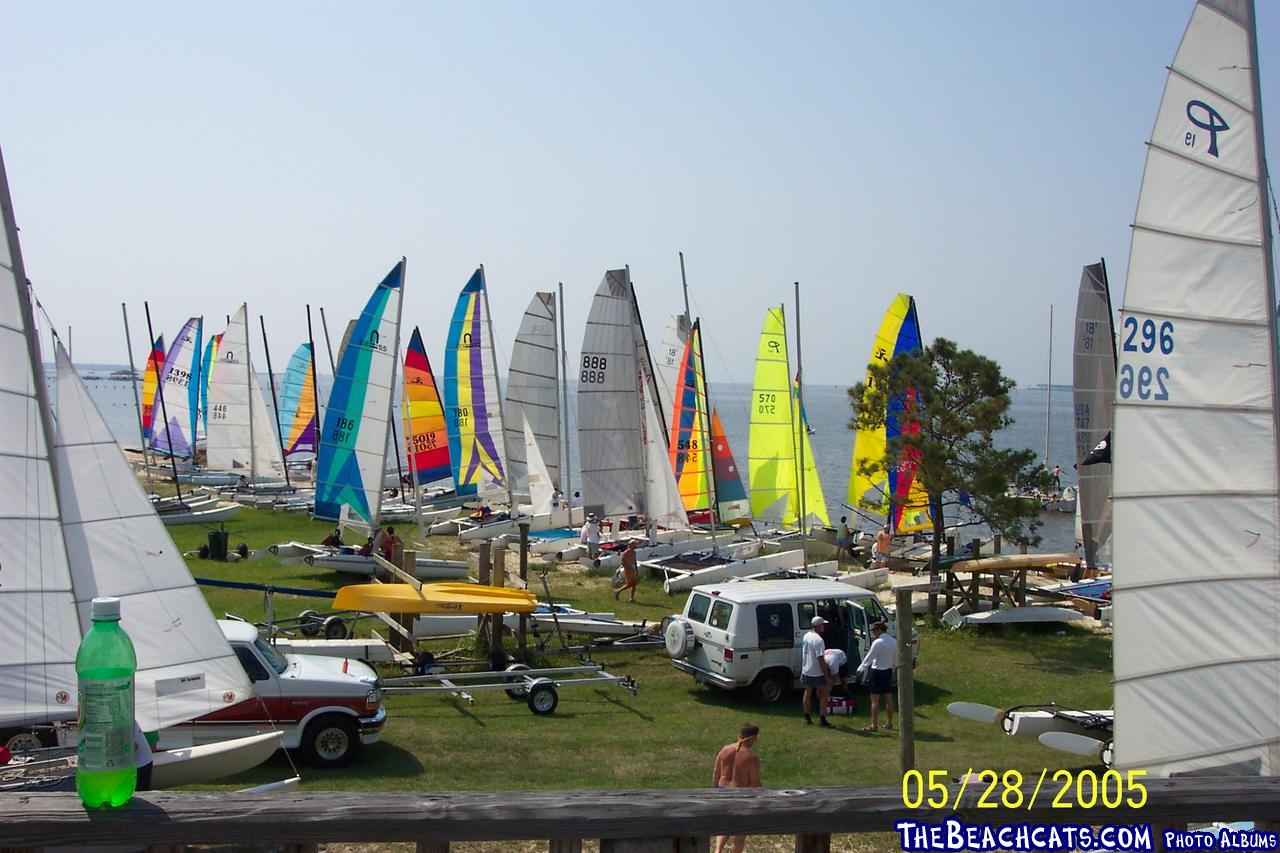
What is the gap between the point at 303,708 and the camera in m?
11.9

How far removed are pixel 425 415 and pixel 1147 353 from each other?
3337 cm

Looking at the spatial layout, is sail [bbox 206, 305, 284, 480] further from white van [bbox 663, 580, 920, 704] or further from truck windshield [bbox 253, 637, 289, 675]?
truck windshield [bbox 253, 637, 289, 675]

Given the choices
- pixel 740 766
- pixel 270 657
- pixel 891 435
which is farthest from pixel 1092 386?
pixel 270 657

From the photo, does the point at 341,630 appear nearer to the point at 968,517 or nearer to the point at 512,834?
the point at 512,834

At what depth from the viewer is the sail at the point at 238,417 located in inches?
1908

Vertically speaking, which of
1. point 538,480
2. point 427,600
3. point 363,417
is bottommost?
point 427,600

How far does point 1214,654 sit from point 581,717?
9.80 metres

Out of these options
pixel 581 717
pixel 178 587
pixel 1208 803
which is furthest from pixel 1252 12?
pixel 581 717

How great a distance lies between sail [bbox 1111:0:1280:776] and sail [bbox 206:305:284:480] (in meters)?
45.6

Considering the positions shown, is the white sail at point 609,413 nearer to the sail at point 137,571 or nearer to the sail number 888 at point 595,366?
the sail number 888 at point 595,366

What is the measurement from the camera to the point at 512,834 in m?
3.26

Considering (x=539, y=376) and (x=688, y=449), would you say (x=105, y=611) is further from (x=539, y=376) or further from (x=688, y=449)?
(x=539, y=376)

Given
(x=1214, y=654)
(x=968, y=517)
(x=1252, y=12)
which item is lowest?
(x=968, y=517)

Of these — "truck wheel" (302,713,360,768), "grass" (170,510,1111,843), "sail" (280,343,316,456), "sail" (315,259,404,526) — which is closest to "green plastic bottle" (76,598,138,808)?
"grass" (170,510,1111,843)
